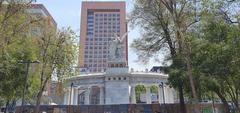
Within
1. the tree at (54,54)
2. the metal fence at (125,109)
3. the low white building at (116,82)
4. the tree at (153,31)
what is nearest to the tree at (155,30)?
the tree at (153,31)

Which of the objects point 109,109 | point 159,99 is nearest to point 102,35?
point 159,99

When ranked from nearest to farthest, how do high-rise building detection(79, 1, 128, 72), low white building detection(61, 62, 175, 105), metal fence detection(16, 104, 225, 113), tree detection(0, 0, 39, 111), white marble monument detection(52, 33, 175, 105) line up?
tree detection(0, 0, 39, 111)
metal fence detection(16, 104, 225, 113)
low white building detection(61, 62, 175, 105)
white marble monument detection(52, 33, 175, 105)
high-rise building detection(79, 1, 128, 72)

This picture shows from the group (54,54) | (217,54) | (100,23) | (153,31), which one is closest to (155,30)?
(153,31)

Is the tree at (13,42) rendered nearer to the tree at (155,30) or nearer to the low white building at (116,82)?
the tree at (155,30)

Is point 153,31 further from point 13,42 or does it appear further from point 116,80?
point 116,80

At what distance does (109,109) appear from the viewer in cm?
3581

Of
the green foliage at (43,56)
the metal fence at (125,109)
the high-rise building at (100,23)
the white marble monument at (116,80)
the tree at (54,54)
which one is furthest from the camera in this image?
the high-rise building at (100,23)

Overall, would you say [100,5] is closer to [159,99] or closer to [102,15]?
[102,15]

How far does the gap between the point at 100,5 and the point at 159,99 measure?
101 m

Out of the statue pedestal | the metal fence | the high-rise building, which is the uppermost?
the high-rise building

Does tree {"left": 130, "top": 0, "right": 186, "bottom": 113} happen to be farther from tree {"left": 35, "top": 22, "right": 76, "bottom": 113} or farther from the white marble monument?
the white marble monument

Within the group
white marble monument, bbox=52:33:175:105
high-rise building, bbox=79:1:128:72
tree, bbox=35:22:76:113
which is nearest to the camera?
tree, bbox=35:22:76:113

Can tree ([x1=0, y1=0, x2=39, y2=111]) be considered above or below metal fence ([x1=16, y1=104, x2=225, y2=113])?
above

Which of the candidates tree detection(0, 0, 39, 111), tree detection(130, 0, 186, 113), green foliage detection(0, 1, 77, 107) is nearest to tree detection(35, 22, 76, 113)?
green foliage detection(0, 1, 77, 107)
